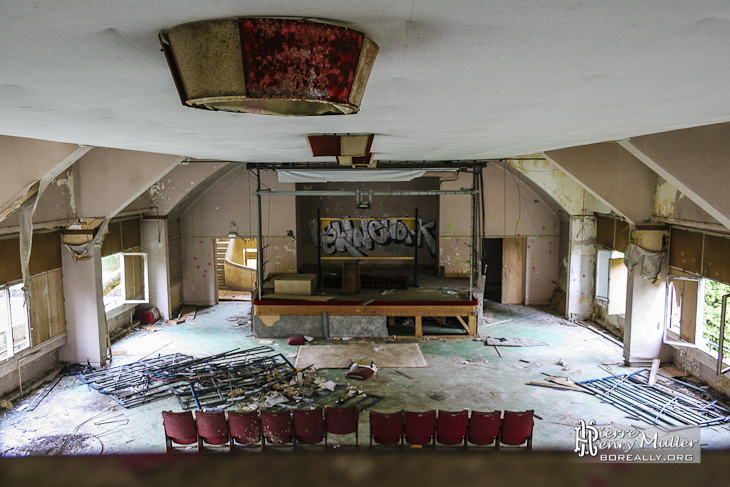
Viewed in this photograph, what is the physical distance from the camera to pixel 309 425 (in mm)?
5574

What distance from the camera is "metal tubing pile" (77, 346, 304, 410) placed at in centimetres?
778

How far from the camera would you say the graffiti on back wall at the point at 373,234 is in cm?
1520

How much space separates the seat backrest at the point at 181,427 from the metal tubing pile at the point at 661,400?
258 inches

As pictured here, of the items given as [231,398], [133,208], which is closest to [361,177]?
[231,398]

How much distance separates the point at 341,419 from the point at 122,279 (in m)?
8.56

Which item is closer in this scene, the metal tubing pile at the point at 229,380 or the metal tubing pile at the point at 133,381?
the metal tubing pile at the point at 229,380

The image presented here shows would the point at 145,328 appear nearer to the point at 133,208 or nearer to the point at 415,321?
the point at 133,208

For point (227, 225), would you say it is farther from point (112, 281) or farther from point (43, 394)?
point (43, 394)

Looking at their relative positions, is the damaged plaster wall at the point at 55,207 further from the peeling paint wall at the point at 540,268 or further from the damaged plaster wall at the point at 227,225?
the peeling paint wall at the point at 540,268

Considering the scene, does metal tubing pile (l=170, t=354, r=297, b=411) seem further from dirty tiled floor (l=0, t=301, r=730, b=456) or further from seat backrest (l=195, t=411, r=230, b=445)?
seat backrest (l=195, t=411, r=230, b=445)

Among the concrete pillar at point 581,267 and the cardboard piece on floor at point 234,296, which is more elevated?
the concrete pillar at point 581,267

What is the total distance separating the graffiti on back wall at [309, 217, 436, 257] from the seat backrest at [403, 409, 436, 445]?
9.89m

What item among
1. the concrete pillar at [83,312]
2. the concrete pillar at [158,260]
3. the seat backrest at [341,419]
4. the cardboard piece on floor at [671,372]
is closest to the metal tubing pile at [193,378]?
the concrete pillar at [83,312]

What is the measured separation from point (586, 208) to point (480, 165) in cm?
388
